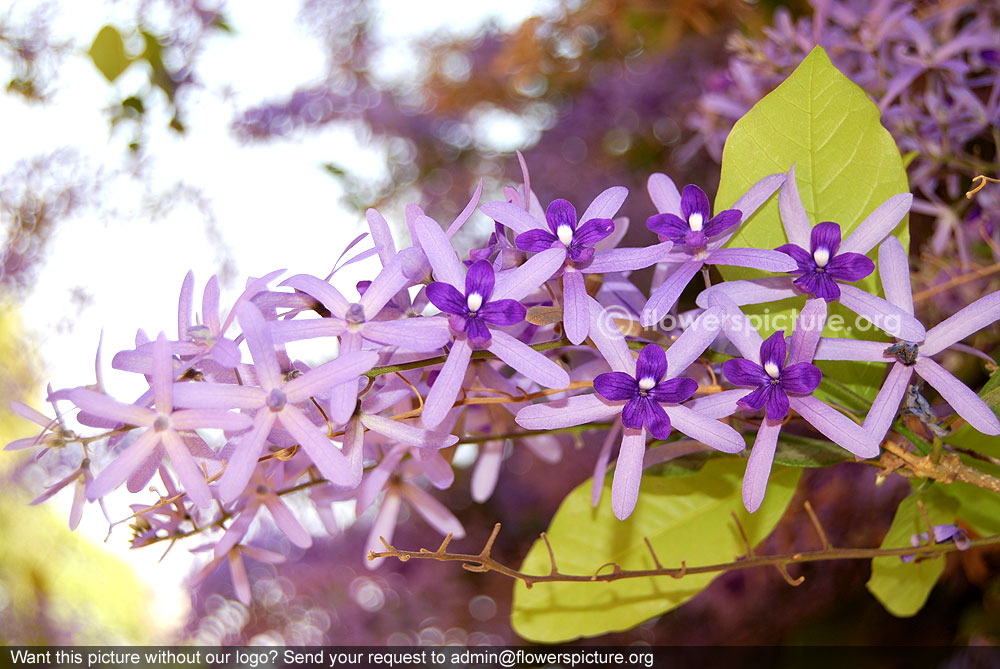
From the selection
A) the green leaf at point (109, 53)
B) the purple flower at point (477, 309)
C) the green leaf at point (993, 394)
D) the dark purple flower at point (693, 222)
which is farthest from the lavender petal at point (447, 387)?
the green leaf at point (109, 53)

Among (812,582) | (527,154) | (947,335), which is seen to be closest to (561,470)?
(812,582)

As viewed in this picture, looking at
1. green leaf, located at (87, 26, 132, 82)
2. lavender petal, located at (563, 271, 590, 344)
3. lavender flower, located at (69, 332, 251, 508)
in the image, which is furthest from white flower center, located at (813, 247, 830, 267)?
green leaf, located at (87, 26, 132, 82)

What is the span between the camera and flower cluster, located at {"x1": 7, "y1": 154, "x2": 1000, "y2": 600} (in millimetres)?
307

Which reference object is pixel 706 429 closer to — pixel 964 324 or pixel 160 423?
pixel 964 324

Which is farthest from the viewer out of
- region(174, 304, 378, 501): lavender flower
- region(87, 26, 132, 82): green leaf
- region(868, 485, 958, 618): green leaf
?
region(87, 26, 132, 82): green leaf

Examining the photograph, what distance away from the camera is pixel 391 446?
0.42 m

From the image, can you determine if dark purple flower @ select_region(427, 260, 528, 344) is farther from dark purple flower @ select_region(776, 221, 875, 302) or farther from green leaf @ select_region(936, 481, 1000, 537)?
green leaf @ select_region(936, 481, 1000, 537)

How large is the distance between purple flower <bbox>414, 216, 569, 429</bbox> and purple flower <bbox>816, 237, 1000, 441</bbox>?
5.0 inches

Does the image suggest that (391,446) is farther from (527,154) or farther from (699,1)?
(527,154)

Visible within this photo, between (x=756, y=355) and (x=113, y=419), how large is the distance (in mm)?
266

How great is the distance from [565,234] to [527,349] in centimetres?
5

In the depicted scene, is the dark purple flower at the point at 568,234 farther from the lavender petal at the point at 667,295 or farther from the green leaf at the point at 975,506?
the green leaf at the point at 975,506

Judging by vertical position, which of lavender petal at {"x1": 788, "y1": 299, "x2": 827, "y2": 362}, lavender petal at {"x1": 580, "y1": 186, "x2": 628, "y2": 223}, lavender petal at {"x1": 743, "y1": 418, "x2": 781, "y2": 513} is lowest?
lavender petal at {"x1": 743, "y1": 418, "x2": 781, "y2": 513}

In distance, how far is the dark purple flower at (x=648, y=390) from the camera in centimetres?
31
